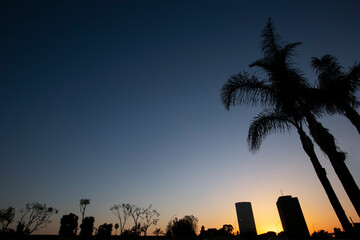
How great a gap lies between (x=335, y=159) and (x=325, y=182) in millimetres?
863

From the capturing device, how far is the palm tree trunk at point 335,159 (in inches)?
237

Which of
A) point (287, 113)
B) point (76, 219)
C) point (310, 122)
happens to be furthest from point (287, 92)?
point (76, 219)

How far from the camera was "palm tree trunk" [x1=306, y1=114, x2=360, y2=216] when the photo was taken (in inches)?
237

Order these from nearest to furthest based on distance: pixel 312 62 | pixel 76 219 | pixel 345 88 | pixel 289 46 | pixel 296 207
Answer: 1. pixel 345 88
2. pixel 289 46
3. pixel 312 62
4. pixel 76 219
5. pixel 296 207

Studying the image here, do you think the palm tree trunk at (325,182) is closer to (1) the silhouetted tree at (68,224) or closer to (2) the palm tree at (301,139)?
(2) the palm tree at (301,139)

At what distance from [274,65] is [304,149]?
3.68 m

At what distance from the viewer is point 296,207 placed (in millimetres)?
96438

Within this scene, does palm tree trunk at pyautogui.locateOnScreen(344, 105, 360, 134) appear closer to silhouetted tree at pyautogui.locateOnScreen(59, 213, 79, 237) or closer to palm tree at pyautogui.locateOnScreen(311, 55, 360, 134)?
palm tree at pyautogui.locateOnScreen(311, 55, 360, 134)

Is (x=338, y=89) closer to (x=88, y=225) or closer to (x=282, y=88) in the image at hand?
(x=282, y=88)

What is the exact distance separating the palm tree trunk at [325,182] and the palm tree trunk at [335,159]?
334mm

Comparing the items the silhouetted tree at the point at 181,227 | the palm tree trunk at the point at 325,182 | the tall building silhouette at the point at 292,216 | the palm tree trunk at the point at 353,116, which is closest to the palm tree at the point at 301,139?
the palm tree trunk at the point at 325,182

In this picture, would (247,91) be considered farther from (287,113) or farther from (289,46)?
(289,46)

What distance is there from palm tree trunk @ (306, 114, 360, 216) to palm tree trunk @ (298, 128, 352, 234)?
334mm

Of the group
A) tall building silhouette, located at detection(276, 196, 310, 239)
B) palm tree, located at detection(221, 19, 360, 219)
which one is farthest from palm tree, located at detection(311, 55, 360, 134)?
tall building silhouette, located at detection(276, 196, 310, 239)
